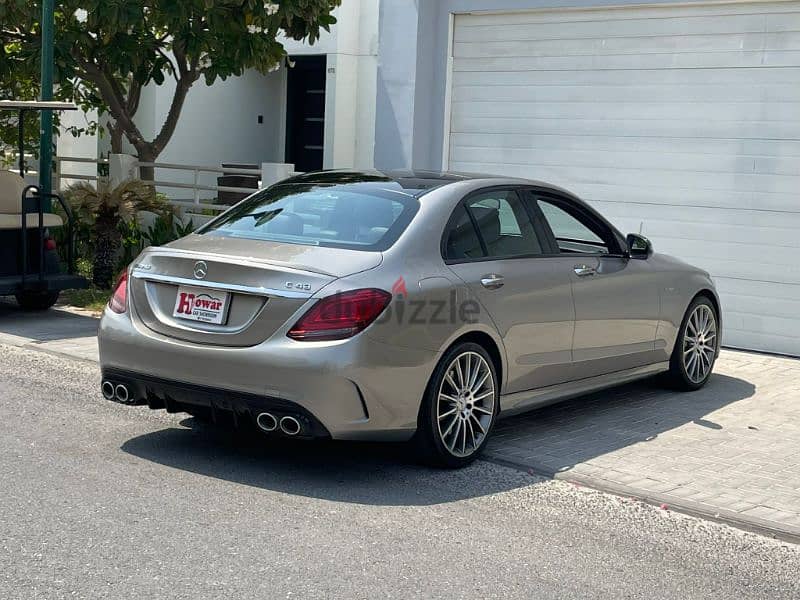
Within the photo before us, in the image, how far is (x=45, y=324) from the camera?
10.8 meters

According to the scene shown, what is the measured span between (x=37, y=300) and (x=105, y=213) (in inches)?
65.7

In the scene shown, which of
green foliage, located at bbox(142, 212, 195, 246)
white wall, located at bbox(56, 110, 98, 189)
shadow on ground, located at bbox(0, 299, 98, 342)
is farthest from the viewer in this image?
white wall, located at bbox(56, 110, 98, 189)

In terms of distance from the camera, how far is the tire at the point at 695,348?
8.73m

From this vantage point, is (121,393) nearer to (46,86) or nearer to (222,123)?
(46,86)

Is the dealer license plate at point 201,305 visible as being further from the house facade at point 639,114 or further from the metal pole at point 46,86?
the metal pole at point 46,86

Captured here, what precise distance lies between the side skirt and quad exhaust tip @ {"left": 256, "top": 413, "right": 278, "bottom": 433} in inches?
59.1

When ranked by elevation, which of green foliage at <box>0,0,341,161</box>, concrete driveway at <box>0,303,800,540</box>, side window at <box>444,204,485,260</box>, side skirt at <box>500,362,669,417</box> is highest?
green foliage at <box>0,0,341,161</box>

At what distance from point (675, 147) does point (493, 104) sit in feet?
7.02

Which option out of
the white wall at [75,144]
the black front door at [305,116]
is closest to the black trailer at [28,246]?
the white wall at [75,144]

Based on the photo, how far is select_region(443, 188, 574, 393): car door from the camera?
21.7 ft

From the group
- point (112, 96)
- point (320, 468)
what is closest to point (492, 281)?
point (320, 468)

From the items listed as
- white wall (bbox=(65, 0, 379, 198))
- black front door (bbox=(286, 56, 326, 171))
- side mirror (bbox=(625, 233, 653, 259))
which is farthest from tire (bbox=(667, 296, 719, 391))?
black front door (bbox=(286, 56, 326, 171))

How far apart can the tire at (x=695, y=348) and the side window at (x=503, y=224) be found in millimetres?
2009

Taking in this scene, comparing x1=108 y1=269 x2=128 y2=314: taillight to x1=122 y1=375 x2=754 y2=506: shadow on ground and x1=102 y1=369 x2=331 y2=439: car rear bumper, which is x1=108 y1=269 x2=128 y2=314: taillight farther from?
x1=122 y1=375 x2=754 y2=506: shadow on ground
